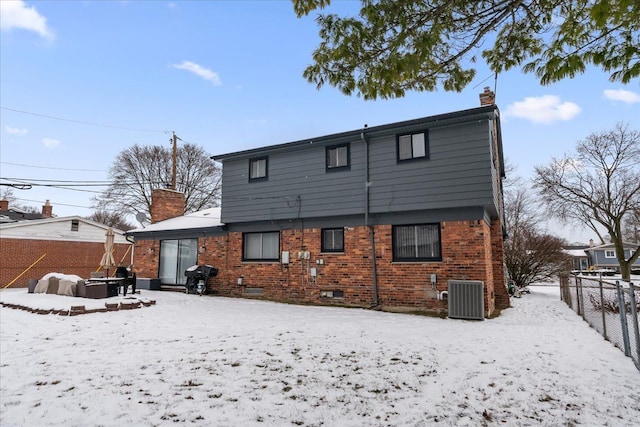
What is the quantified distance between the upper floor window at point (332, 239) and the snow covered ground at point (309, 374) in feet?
12.1

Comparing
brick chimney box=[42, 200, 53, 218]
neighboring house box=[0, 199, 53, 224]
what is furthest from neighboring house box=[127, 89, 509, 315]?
brick chimney box=[42, 200, 53, 218]

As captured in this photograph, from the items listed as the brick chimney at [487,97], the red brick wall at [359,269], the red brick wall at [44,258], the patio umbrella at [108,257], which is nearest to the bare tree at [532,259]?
the red brick wall at [359,269]

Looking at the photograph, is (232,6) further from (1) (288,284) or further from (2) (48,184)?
(2) (48,184)

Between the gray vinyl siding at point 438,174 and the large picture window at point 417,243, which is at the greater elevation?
the gray vinyl siding at point 438,174

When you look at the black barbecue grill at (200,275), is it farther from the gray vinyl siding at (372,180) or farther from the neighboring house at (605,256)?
the neighboring house at (605,256)

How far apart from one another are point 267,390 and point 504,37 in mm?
5570

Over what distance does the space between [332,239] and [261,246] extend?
9.52ft

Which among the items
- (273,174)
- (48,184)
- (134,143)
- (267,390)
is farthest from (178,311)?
(134,143)

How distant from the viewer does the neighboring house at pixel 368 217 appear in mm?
9531

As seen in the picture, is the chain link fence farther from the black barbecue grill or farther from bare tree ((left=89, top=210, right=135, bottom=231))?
bare tree ((left=89, top=210, right=135, bottom=231))

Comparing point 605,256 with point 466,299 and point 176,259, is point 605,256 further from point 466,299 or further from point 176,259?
point 176,259

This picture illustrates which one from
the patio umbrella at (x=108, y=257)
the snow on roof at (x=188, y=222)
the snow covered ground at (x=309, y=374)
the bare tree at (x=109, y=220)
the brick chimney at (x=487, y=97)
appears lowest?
the snow covered ground at (x=309, y=374)

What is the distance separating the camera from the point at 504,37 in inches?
199

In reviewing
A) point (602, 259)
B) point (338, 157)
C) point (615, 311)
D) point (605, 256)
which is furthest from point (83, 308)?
point (602, 259)
